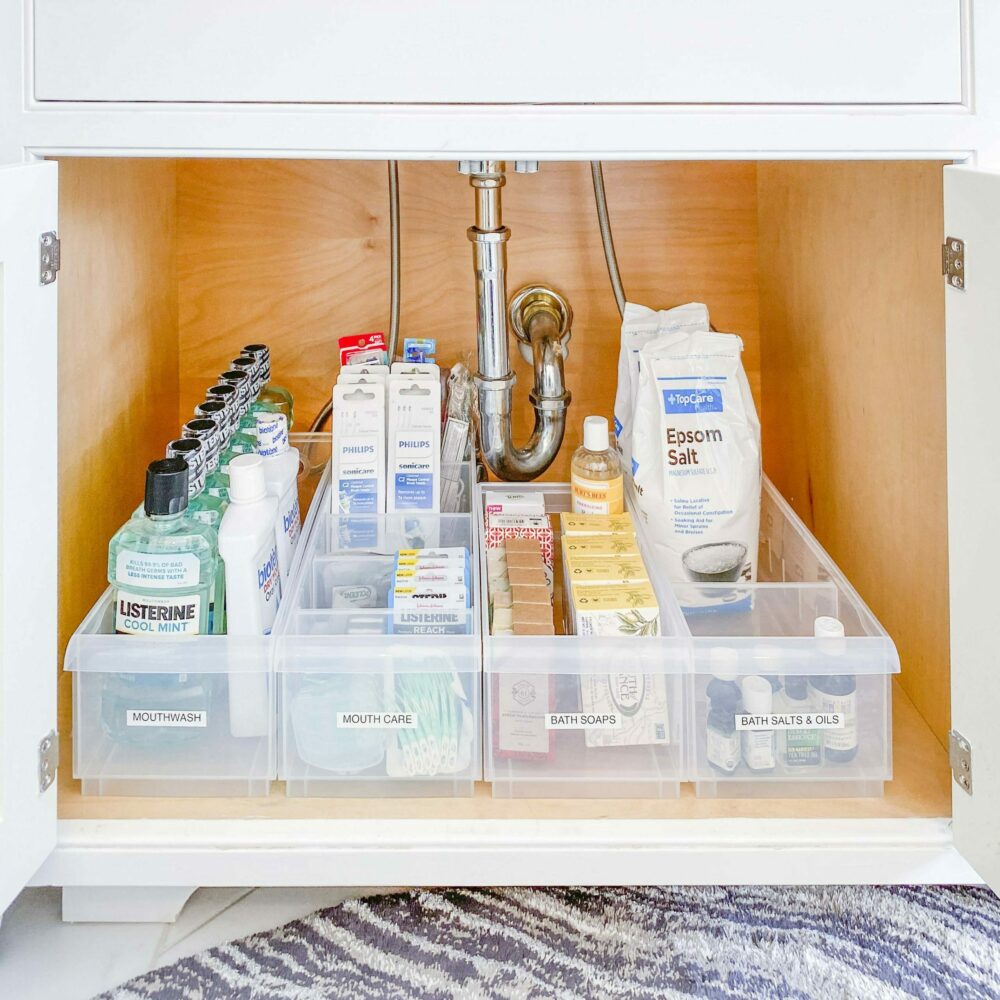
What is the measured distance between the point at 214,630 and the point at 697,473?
50 centimetres

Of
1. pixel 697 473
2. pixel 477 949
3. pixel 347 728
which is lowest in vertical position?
pixel 477 949

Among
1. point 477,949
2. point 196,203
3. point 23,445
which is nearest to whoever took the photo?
point 23,445

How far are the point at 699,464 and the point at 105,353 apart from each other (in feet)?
1.97

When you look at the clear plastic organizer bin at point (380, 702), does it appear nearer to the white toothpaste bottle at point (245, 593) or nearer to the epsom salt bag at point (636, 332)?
the white toothpaste bottle at point (245, 593)

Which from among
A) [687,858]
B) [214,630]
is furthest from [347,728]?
[687,858]

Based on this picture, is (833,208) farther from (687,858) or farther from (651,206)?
(687,858)

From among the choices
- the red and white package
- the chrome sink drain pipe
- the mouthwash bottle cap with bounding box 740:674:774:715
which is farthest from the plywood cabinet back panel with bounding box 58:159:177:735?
the mouthwash bottle cap with bounding box 740:674:774:715

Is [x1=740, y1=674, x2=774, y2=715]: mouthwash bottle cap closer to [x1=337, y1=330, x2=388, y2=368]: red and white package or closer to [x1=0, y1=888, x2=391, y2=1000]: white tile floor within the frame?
[x1=0, y1=888, x2=391, y2=1000]: white tile floor

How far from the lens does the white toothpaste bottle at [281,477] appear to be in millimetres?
1021

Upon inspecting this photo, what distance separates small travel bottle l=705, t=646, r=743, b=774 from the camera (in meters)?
0.90

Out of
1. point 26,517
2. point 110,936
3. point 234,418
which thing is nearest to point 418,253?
point 234,418

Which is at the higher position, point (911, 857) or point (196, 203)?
point (196, 203)

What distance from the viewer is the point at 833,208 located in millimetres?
1146

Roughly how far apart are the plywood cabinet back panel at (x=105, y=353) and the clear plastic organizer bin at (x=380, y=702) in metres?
0.23
